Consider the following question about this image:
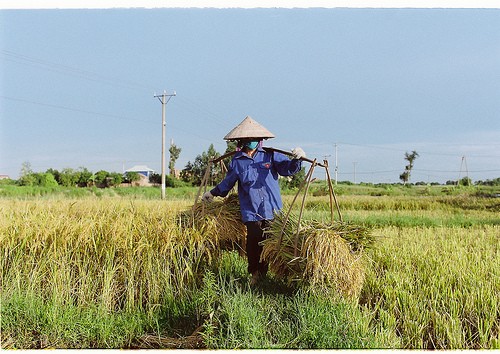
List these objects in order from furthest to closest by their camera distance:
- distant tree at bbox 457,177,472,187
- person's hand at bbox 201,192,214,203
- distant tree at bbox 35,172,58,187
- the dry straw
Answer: distant tree at bbox 35,172,58,187, distant tree at bbox 457,177,472,187, person's hand at bbox 201,192,214,203, the dry straw

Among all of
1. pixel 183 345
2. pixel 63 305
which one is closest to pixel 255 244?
pixel 183 345

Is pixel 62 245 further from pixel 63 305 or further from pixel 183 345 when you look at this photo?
pixel 183 345

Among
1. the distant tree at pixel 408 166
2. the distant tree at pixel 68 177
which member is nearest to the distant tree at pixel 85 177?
the distant tree at pixel 68 177

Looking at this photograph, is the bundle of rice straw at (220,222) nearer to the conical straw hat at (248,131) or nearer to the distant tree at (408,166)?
the conical straw hat at (248,131)

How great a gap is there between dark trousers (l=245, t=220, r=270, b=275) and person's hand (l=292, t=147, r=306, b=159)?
0.69 meters

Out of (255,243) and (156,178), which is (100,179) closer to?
(156,178)

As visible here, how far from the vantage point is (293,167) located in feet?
13.9

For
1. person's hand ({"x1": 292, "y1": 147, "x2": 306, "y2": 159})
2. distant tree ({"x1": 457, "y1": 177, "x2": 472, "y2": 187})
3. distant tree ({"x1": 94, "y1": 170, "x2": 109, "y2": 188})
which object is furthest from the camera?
distant tree ({"x1": 94, "y1": 170, "x2": 109, "y2": 188})

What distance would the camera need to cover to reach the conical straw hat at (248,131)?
169 inches

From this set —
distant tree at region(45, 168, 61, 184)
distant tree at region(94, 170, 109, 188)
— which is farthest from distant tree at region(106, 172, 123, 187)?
distant tree at region(45, 168, 61, 184)

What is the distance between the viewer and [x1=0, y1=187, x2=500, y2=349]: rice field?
3387 mm

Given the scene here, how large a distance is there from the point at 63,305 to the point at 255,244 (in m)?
1.87

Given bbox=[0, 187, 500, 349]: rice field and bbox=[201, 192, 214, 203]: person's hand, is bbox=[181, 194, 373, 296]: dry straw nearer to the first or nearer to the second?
bbox=[0, 187, 500, 349]: rice field

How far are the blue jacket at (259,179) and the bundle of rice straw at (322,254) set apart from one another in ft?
0.84
